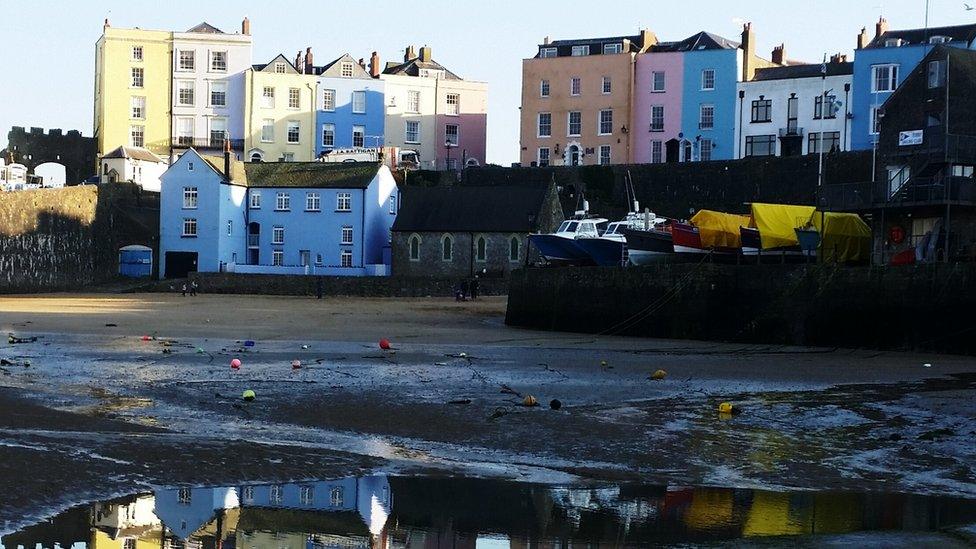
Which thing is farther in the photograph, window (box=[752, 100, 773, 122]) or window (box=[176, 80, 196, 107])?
window (box=[176, 80, 196, 107])

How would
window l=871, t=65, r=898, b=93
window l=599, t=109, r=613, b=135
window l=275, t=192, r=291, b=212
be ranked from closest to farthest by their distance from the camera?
window l=871, t=65, r=898, b=93
window l=275, t=192, r=291, b=212
window l=599, t=109, r=613, b=135

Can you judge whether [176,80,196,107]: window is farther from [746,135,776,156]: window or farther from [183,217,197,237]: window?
[746,135,776,156]: window

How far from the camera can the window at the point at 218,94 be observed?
71.3 meters

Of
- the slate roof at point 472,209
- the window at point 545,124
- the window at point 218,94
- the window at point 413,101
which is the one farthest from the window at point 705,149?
the window at point 218,94

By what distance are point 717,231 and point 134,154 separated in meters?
39.6

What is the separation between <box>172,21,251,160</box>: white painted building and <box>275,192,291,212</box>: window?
38.2ft

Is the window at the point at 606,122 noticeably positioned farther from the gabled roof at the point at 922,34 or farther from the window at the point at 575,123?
the gabled roof at the point at 922,34

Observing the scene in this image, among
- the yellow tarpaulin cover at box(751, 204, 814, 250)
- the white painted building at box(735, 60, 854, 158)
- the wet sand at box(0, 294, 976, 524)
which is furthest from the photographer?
the white painted building at box(735, 60, 854, 158)

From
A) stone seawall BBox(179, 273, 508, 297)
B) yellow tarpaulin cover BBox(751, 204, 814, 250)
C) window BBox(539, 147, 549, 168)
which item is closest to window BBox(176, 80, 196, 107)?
stone seawall BBox(179, 273, 508, 297)

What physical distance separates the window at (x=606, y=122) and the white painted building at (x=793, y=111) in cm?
724

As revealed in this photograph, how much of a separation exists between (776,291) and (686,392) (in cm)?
1213

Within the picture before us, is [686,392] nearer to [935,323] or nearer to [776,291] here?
[935,323]

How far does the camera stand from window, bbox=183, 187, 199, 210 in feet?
196

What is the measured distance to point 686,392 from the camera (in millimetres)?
18875
